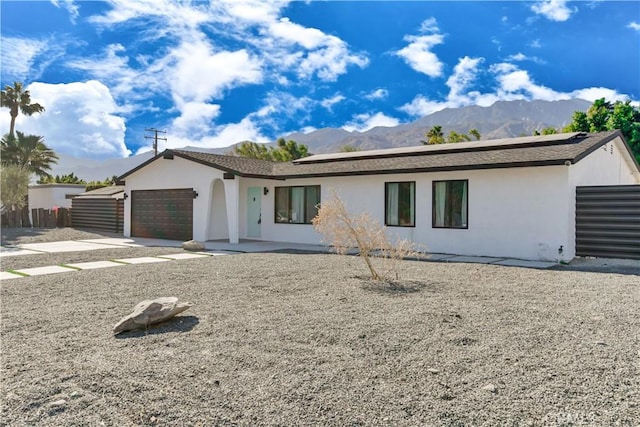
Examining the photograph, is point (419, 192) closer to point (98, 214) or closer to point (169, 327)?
point (169, 327)

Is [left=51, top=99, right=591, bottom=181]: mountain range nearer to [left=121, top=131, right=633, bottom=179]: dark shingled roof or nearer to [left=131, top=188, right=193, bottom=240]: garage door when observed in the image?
[left=131, top=188, right=193, bottom=240]: garage door

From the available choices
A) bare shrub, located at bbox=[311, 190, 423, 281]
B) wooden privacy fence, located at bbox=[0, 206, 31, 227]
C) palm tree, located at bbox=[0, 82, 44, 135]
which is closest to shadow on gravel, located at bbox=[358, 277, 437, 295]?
bare shrub, located at bbox=[311, 190, 423, 281]

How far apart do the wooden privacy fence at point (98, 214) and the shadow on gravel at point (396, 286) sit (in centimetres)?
1689

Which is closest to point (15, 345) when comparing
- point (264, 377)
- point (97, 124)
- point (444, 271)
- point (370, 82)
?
point (264, 377)

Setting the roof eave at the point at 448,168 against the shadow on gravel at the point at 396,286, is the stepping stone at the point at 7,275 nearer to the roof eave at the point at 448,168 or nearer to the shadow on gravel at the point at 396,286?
the shadow on gravel at the point at 396,286

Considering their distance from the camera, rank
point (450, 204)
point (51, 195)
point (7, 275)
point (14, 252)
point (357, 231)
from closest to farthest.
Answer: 1. point (357, 231)
2. point (7, 275)
3. point (14, 252)
4. point (450, 204)
5. point (51, 195)

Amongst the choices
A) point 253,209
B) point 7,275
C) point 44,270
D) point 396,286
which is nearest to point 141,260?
point 44,270

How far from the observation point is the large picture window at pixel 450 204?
12.9 meters

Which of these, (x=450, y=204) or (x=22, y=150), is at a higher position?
(x=22, y=150)

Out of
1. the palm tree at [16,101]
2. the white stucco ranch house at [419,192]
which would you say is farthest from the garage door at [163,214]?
the palm tree at [16,101]

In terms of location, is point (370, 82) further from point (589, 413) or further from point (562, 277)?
point (589, 413)

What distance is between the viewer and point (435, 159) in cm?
1415

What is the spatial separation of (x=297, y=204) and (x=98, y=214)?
466 inches

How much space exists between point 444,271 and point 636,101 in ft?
76.9
